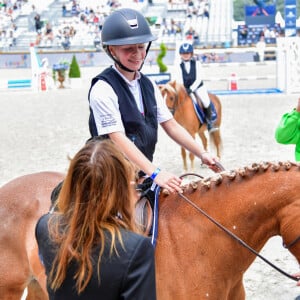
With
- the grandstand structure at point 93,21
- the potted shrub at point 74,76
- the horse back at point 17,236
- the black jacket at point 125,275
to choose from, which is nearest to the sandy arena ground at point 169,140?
the horse back at point 17,236

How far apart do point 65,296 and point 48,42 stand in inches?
1467

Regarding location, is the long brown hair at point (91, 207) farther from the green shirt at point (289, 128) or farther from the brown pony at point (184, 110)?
the brown pony at point (184, 110)

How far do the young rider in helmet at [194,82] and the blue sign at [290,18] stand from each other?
11.8m

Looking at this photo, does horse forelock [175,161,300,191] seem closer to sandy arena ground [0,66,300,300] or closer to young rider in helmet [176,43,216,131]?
sandy arena ground [0,66,300,300]

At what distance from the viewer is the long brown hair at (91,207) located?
170 cm

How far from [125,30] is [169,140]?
886 cm

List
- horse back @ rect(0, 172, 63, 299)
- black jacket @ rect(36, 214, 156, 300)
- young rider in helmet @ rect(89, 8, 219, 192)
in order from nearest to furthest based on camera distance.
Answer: black jacket @ rect(36, 214, 156, 300)
young rider in helmet @ rect(89, 8, 219, 192)
horse back @ rect(0, 172, 63, 299)

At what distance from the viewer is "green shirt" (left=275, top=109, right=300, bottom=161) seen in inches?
131

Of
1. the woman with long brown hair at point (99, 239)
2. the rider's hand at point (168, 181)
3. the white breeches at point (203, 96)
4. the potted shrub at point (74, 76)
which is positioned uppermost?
the woman with long brown hair at point (99, 239)

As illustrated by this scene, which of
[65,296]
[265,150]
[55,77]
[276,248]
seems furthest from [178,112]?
[55,77]

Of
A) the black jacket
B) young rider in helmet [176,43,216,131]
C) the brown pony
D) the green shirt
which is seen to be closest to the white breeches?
young rider in helmet [176,43,216,131]

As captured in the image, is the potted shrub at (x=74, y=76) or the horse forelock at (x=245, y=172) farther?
the potted shrub at (x=74, y=76)

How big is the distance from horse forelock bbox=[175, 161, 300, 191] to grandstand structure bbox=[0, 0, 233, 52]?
3238 cm

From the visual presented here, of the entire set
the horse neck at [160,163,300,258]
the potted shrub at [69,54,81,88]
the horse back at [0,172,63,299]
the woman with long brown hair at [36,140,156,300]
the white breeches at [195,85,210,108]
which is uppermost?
the woman with long brown hair at [36,140,156,300]
